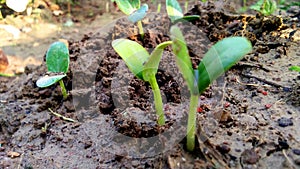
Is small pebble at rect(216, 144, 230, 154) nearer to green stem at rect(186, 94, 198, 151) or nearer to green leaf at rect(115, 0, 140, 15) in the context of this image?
green stem at rect(186, 94, 198, 151)

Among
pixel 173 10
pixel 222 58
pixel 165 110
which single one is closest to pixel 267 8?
pixel 173 10

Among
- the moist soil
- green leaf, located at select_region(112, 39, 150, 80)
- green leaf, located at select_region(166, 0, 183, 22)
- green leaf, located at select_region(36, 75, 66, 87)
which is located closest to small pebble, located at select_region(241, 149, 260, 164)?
the moist soil

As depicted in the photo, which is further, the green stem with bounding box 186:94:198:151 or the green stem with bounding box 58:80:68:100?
the green stem with bounding box 58:80:68:100

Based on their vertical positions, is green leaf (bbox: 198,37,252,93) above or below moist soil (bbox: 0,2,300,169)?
above

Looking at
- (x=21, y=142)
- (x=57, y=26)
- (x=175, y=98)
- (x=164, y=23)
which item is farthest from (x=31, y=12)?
(x=175, y=98)

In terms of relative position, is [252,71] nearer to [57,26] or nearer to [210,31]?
[210,31]

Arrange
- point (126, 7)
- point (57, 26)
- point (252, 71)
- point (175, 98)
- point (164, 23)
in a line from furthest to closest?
point (57, 26) → point (164, 23) → point (126, 7) → point (252, 71) → point (175, 98)

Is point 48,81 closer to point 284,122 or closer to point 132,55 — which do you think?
point 132,55
